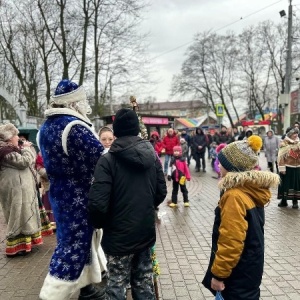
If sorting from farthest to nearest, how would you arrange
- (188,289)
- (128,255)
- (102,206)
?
(188,289)
(128,255)
(102,206)

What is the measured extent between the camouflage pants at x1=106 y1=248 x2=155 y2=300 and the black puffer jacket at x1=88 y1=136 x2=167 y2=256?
11cm

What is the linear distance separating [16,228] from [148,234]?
2554 millimetres

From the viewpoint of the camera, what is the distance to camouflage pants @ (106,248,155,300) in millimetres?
2568

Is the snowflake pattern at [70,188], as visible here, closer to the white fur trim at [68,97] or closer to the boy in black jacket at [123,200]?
the white fur trim at [68,97]

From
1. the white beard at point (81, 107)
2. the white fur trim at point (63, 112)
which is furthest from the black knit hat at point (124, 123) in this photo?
the white beard at point (81, 107)

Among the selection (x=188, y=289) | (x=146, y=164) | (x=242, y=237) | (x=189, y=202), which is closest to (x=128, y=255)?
(x=146, y=164)

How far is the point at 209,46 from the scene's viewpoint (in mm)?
37750

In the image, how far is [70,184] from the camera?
2.93 metres

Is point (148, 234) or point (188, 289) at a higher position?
point (148, 234)

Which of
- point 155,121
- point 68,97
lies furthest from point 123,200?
point 155,121

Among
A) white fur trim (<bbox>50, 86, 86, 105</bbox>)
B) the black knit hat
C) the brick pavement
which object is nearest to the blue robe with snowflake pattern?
white fur trim (<bbox>50, 86, 86, 105</bbox>)

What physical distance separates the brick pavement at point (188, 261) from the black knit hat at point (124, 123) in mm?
1786

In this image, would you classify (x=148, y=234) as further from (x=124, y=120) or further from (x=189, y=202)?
(x=189, y=202)

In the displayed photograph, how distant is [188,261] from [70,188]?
212 cm
